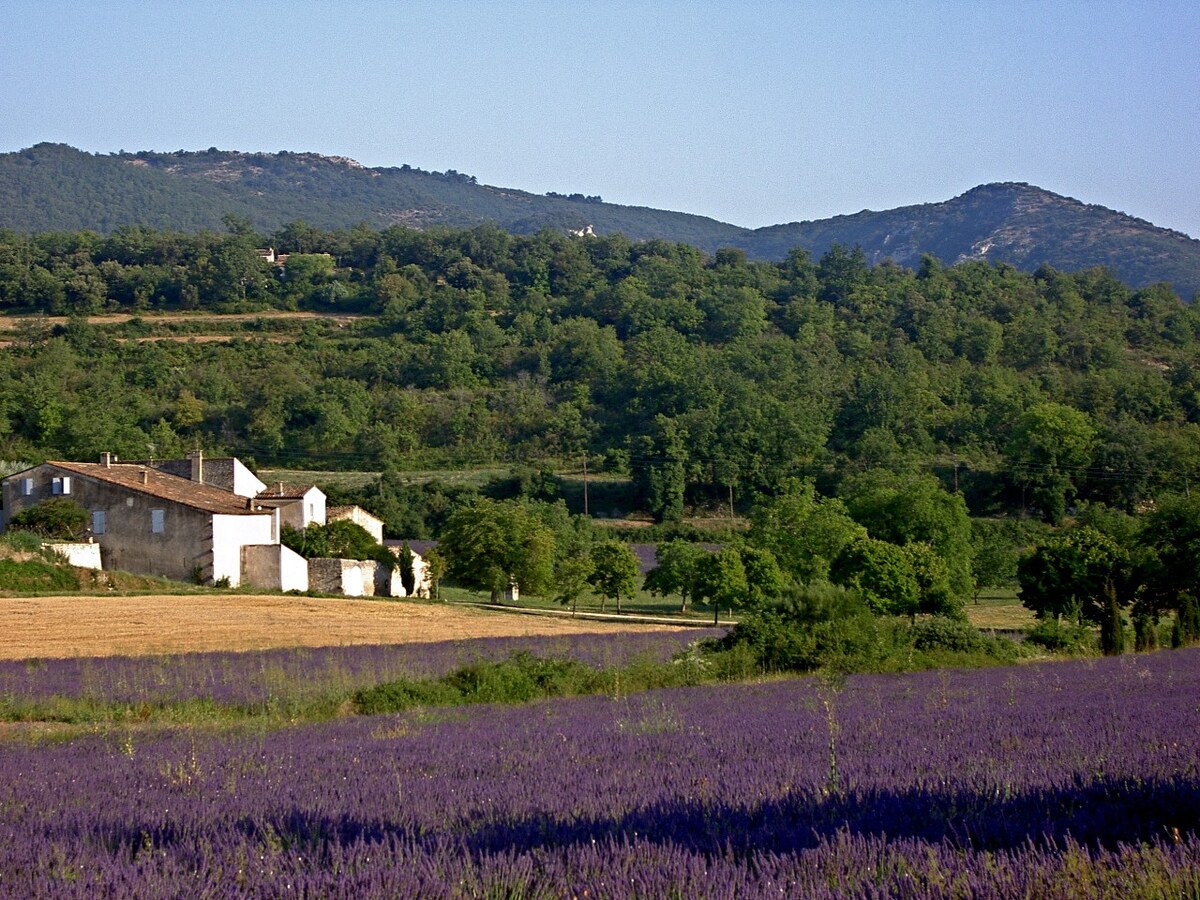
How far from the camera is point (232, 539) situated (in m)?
47.6

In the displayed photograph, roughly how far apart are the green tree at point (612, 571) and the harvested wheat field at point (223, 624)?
392 inches

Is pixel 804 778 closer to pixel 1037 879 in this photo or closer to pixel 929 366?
pixel 1037 879

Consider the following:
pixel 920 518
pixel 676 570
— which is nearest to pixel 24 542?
pixel 676 570

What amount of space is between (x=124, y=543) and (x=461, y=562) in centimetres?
1342

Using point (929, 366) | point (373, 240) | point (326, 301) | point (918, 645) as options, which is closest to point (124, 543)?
point (918, 645)

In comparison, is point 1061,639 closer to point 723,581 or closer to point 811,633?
point 811,633

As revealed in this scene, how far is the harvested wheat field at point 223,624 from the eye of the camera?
96.8 feet

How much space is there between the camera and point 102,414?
8350cm

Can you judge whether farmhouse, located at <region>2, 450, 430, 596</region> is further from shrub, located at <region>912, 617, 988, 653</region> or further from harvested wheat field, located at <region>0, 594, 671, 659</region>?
shrub, located at <region>912, 617, 988, 653</region>

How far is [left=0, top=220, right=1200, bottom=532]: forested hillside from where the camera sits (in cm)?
8719

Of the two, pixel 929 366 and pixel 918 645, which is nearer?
pixel 918 645

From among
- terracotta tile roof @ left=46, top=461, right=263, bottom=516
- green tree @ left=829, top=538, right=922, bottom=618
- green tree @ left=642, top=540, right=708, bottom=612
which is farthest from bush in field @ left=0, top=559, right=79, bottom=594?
green tree @ left=829, top=538, right=922, bottom=618

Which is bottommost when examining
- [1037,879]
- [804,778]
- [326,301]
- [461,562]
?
[461,562]

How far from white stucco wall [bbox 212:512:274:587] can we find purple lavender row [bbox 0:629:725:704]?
60.8 feet
